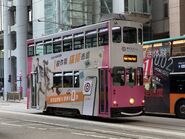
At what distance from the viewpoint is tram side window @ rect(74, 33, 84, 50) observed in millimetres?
21920

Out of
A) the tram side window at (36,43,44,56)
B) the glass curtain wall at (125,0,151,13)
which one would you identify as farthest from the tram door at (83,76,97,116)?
the glass curtain wall at (125,0,151,13)

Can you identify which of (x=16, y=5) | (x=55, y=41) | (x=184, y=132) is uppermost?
(x=16, y=5)

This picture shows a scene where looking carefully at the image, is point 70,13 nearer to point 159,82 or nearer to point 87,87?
point 159,82

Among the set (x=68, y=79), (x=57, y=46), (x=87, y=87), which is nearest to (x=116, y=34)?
(x=87, y=87)

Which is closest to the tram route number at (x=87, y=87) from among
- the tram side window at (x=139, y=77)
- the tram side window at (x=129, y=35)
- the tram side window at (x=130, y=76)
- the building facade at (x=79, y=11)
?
the tram side window at (x=130, y=76)

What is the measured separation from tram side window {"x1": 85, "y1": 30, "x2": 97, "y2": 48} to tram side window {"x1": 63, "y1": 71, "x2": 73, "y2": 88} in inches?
75.2

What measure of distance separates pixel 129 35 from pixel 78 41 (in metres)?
2.75

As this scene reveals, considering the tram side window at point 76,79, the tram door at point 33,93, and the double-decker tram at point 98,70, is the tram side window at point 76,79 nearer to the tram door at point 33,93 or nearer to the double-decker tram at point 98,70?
the double-decker tram at point 98,70

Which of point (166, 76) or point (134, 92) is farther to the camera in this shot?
point (166, 76)

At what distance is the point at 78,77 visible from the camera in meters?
22.2

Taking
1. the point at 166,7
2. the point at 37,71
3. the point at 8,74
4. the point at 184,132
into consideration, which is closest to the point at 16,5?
the point at 8,74

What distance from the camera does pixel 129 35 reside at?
20.8m

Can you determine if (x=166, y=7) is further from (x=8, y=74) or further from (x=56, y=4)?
(x=8, y=74)

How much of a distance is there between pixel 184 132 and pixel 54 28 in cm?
3926
